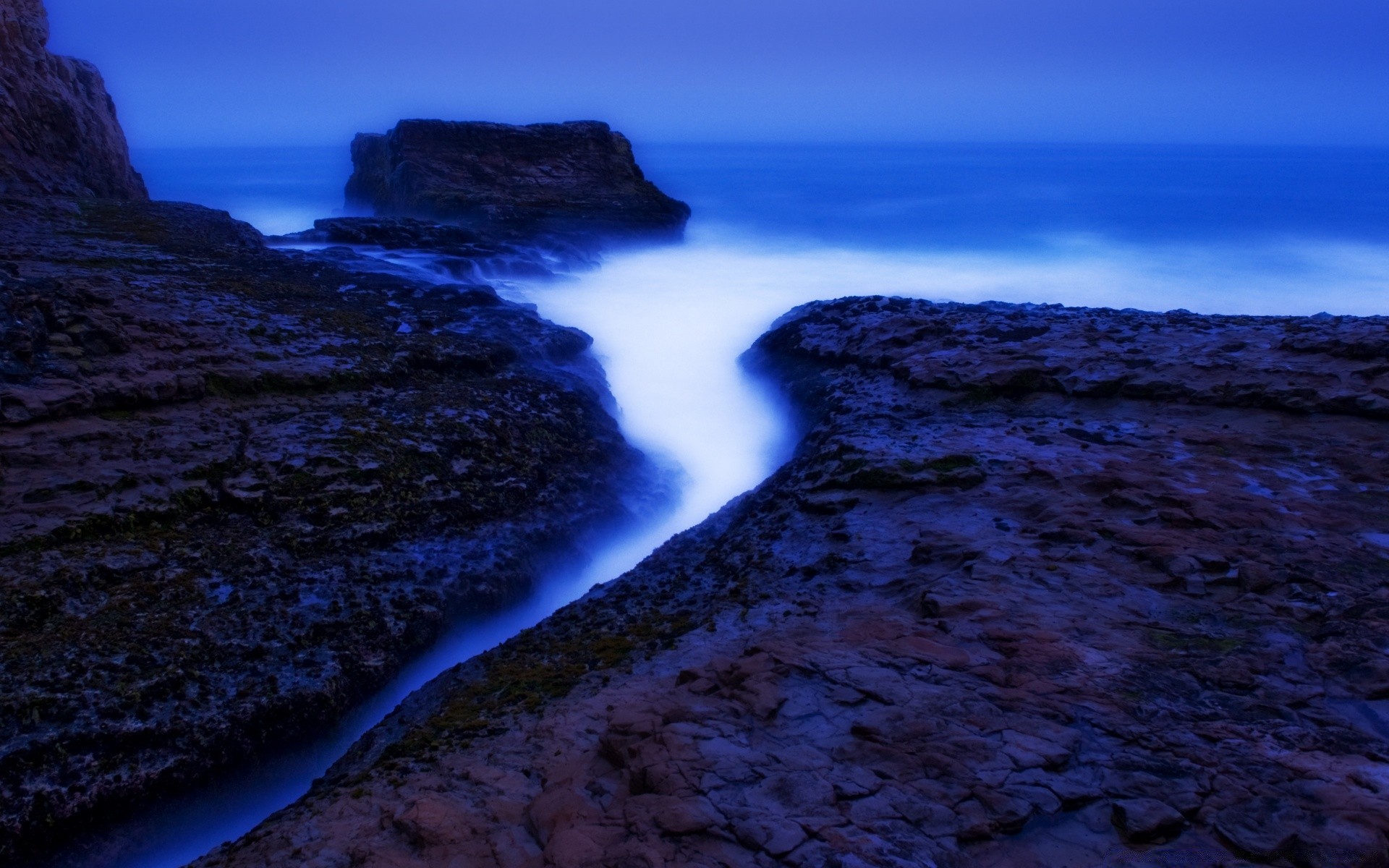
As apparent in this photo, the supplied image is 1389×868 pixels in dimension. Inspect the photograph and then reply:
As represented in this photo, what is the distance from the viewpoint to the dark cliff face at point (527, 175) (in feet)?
55.1

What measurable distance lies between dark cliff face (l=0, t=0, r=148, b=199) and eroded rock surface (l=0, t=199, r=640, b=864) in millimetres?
4190

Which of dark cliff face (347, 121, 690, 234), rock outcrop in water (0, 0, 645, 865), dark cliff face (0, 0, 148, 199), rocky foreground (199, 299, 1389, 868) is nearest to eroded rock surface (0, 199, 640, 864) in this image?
rock outcrop in water (0, 0, 645, 865)

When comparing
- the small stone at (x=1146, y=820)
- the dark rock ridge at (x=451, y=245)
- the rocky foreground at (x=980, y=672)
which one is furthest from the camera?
the dark rock ridge at (x=451, y=245)

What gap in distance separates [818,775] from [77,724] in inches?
125

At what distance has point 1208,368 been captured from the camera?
230 inches

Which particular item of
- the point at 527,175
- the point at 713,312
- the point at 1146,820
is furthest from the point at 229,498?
the point at 527,175

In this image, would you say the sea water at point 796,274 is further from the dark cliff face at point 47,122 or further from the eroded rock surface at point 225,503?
the dark cliff face at point 47,122

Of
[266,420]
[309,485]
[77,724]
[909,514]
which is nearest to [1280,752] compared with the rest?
[909,514]

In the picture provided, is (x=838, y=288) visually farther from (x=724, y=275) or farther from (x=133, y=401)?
(x=133, y=401)

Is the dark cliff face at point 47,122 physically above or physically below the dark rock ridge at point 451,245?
above

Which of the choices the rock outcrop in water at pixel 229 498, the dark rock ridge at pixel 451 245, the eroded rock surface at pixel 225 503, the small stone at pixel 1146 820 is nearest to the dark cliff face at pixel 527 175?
the dark rock ridge at pixel 451 245

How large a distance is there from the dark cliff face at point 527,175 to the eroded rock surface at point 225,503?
31.7 feet

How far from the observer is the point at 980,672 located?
319 centimetres

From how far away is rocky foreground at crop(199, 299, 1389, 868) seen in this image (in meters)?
2.49
